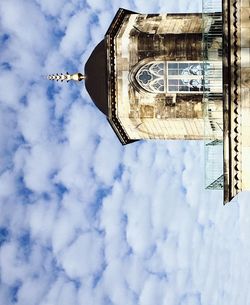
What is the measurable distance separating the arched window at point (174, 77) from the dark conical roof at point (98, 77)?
201cm

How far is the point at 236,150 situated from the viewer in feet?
72.0

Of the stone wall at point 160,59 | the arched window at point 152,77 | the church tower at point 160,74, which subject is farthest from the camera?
the arched window at point 152,77

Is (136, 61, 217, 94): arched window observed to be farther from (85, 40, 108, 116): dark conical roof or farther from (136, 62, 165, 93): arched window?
(85, 40, 108, 116): dark conical roof

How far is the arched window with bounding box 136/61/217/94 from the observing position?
23.2 m

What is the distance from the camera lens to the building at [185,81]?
21109 mm

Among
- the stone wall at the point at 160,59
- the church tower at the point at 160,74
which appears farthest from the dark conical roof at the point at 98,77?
the stone wall at the point at 160,59

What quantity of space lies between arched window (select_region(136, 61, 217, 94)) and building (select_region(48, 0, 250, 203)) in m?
0.04

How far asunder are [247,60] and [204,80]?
100 inches

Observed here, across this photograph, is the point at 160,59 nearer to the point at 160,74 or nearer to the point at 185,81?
the point at 160,74

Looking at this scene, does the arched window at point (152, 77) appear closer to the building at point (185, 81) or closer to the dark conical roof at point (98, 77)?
the building at point (185, 81)

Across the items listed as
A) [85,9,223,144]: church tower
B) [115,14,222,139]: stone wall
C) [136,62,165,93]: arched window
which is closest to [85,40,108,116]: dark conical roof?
[85,9,223,144]: church tower

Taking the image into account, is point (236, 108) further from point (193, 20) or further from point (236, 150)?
point (193, 20)

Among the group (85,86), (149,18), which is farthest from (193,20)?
(85,86)

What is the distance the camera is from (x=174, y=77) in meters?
23.7
